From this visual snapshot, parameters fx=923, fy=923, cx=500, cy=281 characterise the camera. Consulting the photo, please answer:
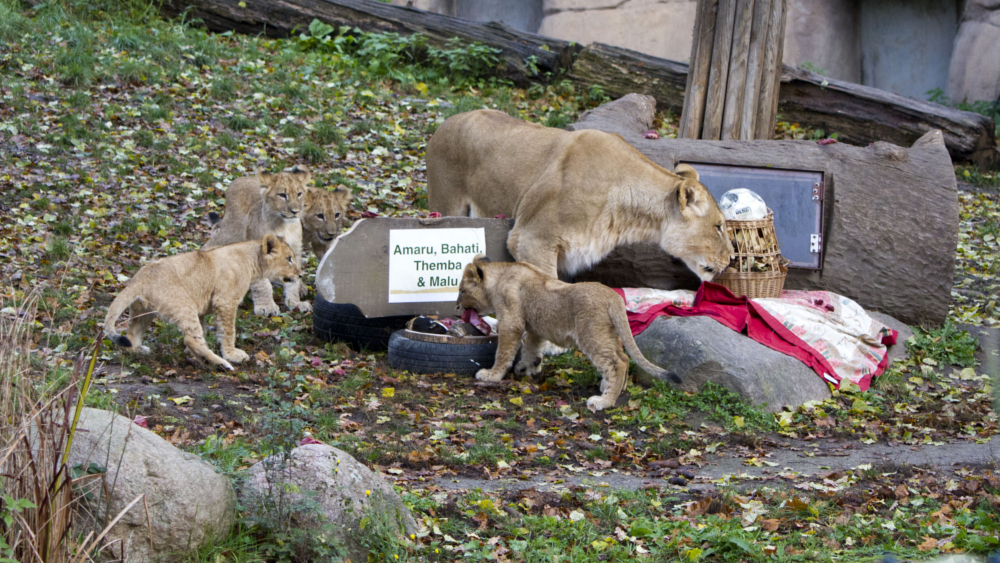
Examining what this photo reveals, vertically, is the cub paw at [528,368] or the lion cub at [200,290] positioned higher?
the lion cub at [200,290]

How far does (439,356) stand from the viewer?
6.74 meters

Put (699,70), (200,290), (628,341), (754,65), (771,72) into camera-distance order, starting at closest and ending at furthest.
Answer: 1. (628,341)
2. (200,290)
3. (754,65)
4. (771,72)
5. (699,70)

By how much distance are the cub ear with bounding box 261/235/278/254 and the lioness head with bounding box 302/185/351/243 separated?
1373 millimetres

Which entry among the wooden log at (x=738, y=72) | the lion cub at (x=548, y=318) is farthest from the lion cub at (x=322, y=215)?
the wooden log at (x=738, y=72)

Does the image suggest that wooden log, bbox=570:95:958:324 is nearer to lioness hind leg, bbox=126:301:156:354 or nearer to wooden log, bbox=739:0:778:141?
wooden log, bbox=739:0:778:141

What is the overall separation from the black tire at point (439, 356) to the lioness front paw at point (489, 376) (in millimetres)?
155

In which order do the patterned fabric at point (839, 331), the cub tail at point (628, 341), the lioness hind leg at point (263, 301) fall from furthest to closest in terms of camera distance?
1. the lioness hind leg at point (263, 301)
2. the patterned fabric at point (839, 331)
3. the cub tail at point (628, 341)

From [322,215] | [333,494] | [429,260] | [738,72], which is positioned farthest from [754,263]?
[333,494]

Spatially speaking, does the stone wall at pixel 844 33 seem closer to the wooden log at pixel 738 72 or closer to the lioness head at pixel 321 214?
the wooden log at pixel 738 72

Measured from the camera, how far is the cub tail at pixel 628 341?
6.05 metres

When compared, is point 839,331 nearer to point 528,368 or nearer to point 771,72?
point 528,368

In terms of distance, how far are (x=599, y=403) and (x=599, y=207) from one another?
1.95 m

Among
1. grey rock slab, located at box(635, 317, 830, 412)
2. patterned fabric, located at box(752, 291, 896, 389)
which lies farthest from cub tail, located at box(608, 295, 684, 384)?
patterned fabric, located at box(752, 291, 896, 389)

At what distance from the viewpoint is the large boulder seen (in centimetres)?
336
